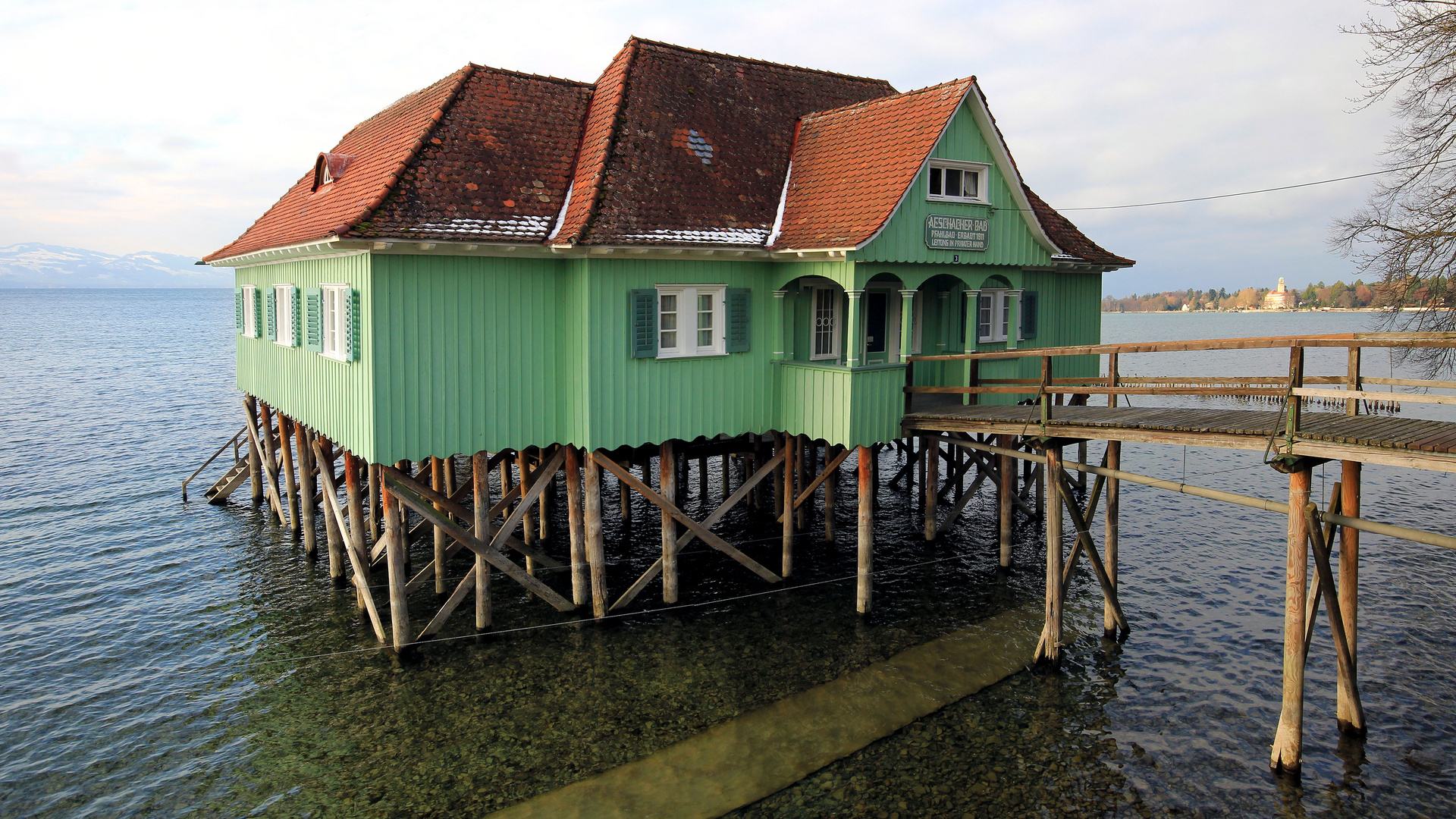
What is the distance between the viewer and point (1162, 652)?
49.4 feet

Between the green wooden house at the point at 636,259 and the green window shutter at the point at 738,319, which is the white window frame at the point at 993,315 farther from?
the green window shutter at the point at 738,319

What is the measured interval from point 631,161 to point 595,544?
6582 millimetres

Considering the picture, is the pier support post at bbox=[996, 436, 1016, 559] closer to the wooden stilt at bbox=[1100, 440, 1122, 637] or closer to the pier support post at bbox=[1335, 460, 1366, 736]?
the wooden stilt at bbox=[1100, 440, 1122, 637]

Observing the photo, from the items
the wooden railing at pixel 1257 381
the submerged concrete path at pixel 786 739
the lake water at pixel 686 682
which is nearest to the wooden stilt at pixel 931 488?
the lake water at pixel 686 682

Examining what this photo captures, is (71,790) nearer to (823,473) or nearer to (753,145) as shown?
(823,473)

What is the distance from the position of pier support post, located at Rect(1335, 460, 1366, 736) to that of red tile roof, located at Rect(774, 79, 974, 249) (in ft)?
23.8

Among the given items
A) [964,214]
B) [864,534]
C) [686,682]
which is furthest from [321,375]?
[964,214]

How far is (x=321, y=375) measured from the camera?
16.3 m

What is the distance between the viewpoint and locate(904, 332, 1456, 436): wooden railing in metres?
10.3

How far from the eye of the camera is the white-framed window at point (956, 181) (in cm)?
1656

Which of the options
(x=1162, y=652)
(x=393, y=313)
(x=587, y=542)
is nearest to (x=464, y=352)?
(x=393, y=313)

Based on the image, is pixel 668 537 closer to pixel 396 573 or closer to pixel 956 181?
pixel 396 573

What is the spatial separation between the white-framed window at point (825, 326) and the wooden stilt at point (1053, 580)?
5111mm

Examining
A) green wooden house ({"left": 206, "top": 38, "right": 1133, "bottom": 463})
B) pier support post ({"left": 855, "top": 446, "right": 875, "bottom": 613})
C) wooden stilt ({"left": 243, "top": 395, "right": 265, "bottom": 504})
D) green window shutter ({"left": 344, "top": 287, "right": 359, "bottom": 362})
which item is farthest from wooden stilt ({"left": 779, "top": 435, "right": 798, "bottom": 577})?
wooden stilt ({"left": 243, "top": 395, "right": 265, "bottom": 504})
